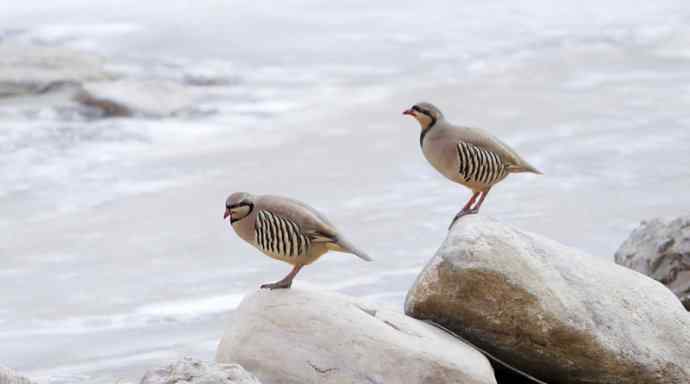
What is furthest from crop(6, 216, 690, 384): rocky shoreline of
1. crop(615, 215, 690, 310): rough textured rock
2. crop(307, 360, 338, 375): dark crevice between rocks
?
crop(615, 215, 690, 310): rough textured rock

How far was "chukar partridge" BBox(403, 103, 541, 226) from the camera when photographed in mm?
6246

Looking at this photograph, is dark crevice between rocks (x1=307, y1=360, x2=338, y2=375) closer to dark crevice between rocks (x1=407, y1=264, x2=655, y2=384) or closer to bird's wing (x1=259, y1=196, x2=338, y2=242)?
bird's wing (x1=259, y1=196, x2=338, y2=242)

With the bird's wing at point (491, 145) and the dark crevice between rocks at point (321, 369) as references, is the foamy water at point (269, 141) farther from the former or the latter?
the bird's wing at point (491, 145)

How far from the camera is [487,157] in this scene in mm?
6320

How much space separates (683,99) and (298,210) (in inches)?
335

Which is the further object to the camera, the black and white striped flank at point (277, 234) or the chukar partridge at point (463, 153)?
the chukar partridge at point (463, 153)

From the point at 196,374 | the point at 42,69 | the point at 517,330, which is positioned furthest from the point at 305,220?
the point at 42,69

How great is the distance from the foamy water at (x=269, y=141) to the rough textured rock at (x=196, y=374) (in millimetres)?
2067

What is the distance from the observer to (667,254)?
7305 millimetres

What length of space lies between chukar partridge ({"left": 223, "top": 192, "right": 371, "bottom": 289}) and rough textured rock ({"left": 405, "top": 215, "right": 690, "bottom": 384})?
751 mm

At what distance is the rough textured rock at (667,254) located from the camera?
7227 mm

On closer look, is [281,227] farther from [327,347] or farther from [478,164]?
[478,164]

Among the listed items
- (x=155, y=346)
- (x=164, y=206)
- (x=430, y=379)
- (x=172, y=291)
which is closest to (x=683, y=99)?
(x=164, y=206)

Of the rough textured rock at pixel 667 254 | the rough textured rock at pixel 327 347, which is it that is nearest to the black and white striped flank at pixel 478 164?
the rough textured rock at pixel 327 347
